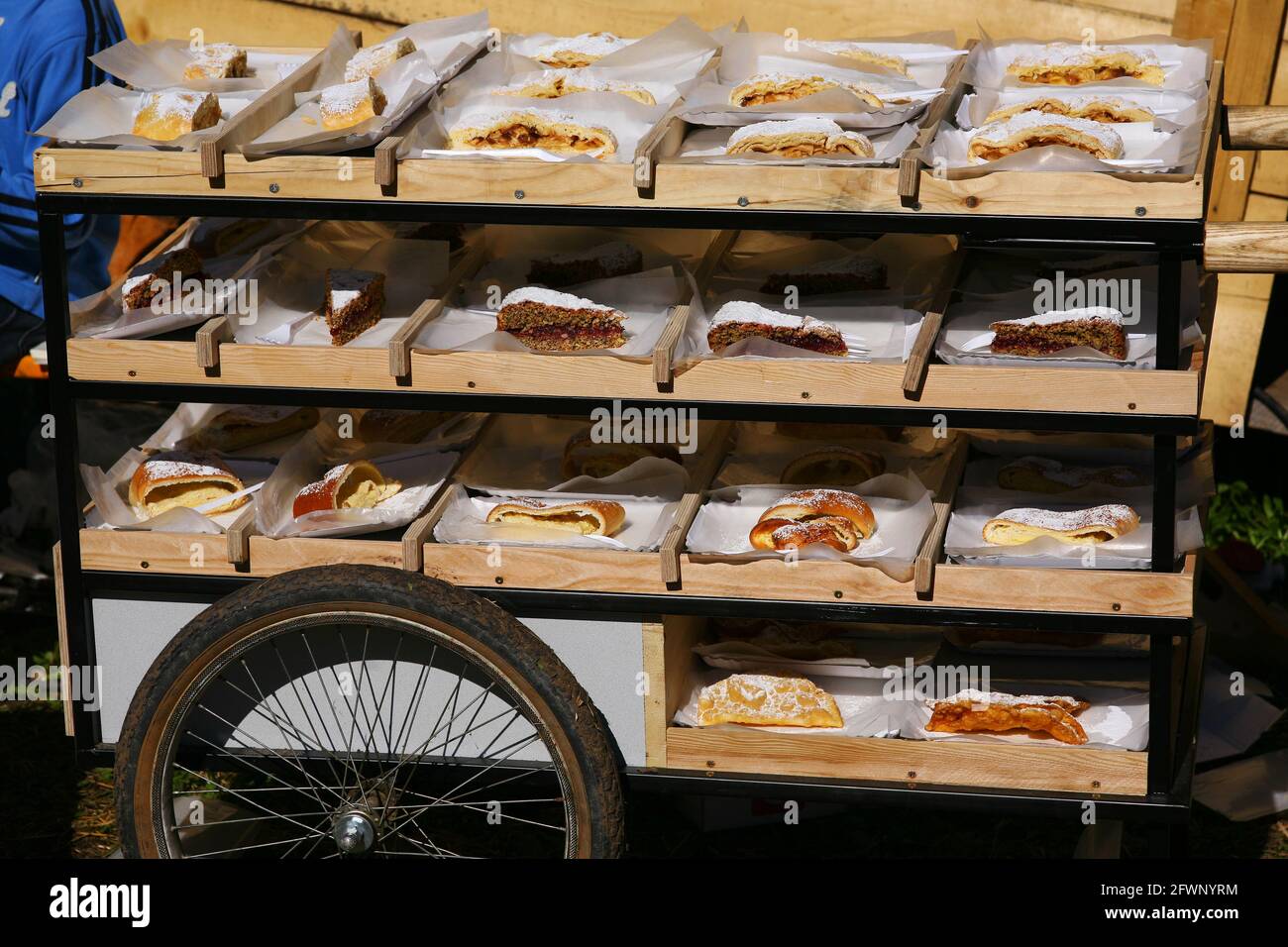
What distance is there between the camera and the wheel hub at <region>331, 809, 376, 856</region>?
3.46 metres

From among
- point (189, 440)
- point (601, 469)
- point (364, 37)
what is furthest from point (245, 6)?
point (601, 469)

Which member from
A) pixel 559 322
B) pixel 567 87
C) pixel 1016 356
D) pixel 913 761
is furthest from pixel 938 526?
pixel 567 87

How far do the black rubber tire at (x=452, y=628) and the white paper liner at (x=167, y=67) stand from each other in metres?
1.36

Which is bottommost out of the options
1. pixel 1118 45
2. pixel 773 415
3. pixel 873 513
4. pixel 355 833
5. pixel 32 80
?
pixel 355 833

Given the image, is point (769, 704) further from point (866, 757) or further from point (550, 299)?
point (550, 299)

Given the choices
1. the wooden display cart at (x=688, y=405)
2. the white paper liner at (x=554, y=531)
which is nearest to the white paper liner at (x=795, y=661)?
the wooden display cart at (x=688, y=405)

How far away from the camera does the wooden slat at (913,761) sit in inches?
138

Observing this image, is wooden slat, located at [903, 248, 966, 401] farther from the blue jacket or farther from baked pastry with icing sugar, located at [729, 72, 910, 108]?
the blue jacket

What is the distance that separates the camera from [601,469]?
3951mm

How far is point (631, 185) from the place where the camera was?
329 cm

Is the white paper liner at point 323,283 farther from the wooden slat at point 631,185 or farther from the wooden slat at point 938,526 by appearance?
the wooden slat at point 938,526

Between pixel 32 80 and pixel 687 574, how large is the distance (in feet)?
10.7

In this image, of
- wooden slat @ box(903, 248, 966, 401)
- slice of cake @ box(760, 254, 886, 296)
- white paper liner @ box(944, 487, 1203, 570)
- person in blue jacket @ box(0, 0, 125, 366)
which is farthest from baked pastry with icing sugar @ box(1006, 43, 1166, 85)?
person in blue jacket @ box(0, 0, 125, 366)

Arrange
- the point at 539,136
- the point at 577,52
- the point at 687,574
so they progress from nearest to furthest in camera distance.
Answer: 1. the point at 687,574
2. the point at 539,136
3. the point at 577,52
